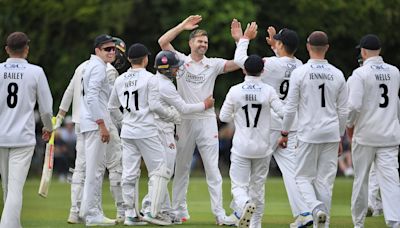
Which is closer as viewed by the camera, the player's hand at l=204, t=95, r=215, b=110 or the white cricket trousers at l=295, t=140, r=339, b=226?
the white cricket trousers at l=295, t=140, r=339, b=226

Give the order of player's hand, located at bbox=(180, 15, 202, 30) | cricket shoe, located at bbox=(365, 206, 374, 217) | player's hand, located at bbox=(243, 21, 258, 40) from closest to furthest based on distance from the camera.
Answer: player's hand, located at bbox=(243, 21, 258, 40), player's hand, located at bbox=(180, 15, 202, 30), cricket shoe, located at bbox=(365, 206, 374, 217)

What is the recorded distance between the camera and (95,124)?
16.5 meters

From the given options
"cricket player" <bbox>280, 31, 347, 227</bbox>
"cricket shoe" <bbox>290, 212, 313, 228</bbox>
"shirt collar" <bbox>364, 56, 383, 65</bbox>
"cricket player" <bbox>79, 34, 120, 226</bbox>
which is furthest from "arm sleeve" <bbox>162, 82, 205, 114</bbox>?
"shirt collar" <bbox>364, 56, 383, 65</bbox>

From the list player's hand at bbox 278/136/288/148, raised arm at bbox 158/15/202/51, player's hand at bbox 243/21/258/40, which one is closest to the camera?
player's hand at bbox 278/136/288/148

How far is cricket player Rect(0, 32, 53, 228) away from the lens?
14.5 metres

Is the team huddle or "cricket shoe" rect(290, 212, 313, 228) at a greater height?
the team huddle

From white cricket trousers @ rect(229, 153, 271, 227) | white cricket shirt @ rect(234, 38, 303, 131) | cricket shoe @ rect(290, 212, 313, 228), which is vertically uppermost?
white cricket shirt @ rect(234, 38, 303, 131)

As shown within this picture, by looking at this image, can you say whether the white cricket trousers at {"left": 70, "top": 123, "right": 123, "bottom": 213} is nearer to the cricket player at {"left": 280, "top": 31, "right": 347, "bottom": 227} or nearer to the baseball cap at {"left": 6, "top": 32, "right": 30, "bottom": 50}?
the baseball cap at {"left": 6, "top": 32, "right": 30, "bottom": 50}

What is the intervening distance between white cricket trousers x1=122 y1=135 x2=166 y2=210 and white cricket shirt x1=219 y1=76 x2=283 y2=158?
1.57m

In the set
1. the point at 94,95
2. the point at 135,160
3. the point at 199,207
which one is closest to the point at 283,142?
the point at 135,160

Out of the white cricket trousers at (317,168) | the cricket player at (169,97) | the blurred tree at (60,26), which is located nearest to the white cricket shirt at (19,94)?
the cricket player at (169,97)

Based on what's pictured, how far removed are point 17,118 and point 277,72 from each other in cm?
384

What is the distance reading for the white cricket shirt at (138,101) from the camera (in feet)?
53.3

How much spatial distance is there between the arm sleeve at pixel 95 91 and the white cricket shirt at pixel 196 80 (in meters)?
1.33
